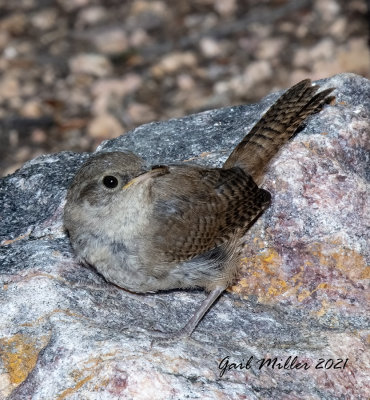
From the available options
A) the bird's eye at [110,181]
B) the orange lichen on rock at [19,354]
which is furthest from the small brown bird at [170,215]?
the orange lichen on rock at [19,354]

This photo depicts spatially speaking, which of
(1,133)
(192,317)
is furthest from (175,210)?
(1,133)

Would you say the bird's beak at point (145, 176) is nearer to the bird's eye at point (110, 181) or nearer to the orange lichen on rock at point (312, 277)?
the bird's eye at point (110, 181)

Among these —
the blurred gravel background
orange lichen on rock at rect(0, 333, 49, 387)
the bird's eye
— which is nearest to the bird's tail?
the bird's eye

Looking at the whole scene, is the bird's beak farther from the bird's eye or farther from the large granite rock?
the large granite rock

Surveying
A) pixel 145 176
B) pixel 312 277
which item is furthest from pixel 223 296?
pixel 145 176

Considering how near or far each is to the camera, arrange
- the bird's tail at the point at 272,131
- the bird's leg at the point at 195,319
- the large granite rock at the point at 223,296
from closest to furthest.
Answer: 1. the large granite rock at the point at 223,296
2. the bird's leg at the point at 195,319
3. the bird's tail at the point at 272,131
